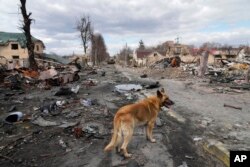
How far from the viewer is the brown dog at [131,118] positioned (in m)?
5.42

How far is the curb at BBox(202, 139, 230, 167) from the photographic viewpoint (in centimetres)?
545

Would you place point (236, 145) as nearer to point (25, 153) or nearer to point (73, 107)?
point (25, 153)

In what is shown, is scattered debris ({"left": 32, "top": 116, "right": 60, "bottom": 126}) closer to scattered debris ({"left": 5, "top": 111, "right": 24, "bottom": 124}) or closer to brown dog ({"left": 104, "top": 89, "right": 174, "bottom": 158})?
scattered debris ({"left": 5, "top": 111, "right": 24, "bottom": 124})

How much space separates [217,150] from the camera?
577cm

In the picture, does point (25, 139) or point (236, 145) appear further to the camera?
point (25, 139)

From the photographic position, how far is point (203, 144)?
20.6ft

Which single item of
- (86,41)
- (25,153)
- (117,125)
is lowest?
(25,153)

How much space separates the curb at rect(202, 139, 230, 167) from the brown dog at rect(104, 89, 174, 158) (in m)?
1.19

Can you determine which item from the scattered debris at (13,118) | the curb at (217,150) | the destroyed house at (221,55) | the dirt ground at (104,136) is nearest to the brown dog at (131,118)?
the dirt ground at (104,136)

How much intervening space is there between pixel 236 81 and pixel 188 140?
42.2ft

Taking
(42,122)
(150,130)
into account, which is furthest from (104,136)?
(42,122)

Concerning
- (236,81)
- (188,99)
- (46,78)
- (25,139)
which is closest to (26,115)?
(25,139)

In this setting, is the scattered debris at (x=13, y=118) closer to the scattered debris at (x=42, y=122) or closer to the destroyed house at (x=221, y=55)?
the scattered debris at (x=42, y=122)

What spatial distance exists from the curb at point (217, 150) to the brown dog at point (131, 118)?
1.19 m
